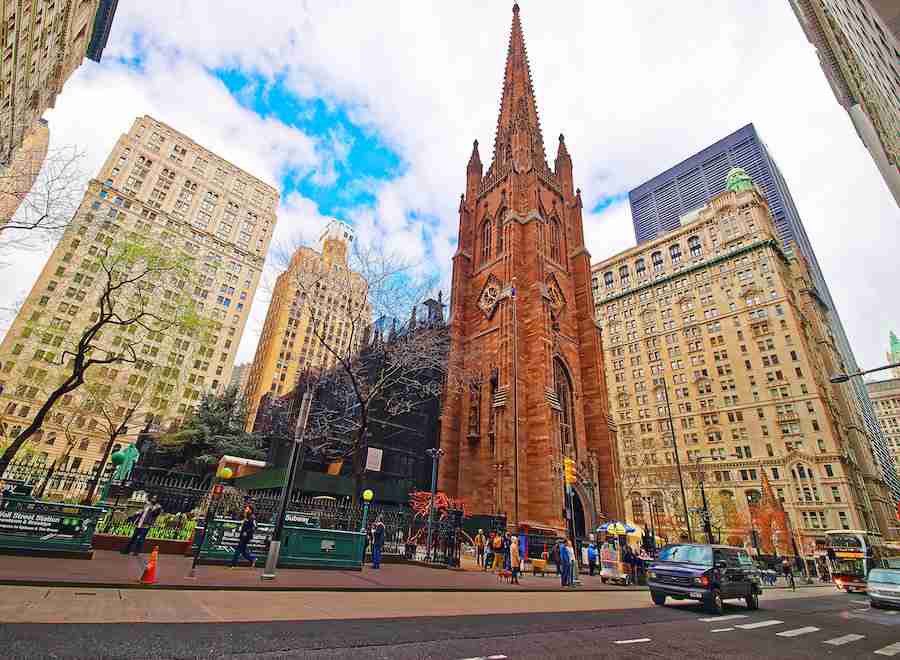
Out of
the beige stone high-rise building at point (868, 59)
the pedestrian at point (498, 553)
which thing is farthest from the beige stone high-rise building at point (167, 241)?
the beige stone high-rise building at point (868, 59)

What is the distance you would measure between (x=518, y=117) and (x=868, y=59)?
2784 centimetres

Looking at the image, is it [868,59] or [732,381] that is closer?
[868,59]

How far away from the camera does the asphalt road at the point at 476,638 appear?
4.29 meters

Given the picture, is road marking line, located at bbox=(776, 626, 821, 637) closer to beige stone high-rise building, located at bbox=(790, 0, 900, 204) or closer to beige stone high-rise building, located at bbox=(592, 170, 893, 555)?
beige stone high-rise building, located at bbox=(790, 0, 900, 204)

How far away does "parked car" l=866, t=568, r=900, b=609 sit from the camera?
15085mm

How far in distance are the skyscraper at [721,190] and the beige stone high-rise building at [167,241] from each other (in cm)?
9381

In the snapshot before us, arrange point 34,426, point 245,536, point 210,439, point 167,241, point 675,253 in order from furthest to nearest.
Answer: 1. point 675,253
2. point 167,241
3. point 210,439
4. point 34,426
5. point 245,536

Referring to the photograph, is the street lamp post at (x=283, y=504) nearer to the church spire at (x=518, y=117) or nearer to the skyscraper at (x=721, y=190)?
the church spire at (x=518, y=117)

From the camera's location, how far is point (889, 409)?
127938 mm

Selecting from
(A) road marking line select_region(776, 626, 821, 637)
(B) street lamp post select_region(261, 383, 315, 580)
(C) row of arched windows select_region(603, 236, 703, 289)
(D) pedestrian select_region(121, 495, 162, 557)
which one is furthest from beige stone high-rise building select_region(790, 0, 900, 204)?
(C) row of arched windows select_region(603, 236, 703, 289)

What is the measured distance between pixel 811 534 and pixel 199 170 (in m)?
117

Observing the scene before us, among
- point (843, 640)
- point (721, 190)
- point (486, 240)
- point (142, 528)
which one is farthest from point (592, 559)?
point (721, 190)

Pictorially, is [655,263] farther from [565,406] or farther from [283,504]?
[283,504]

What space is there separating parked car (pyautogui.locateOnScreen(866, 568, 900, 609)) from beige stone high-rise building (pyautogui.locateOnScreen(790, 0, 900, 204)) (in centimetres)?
1583
